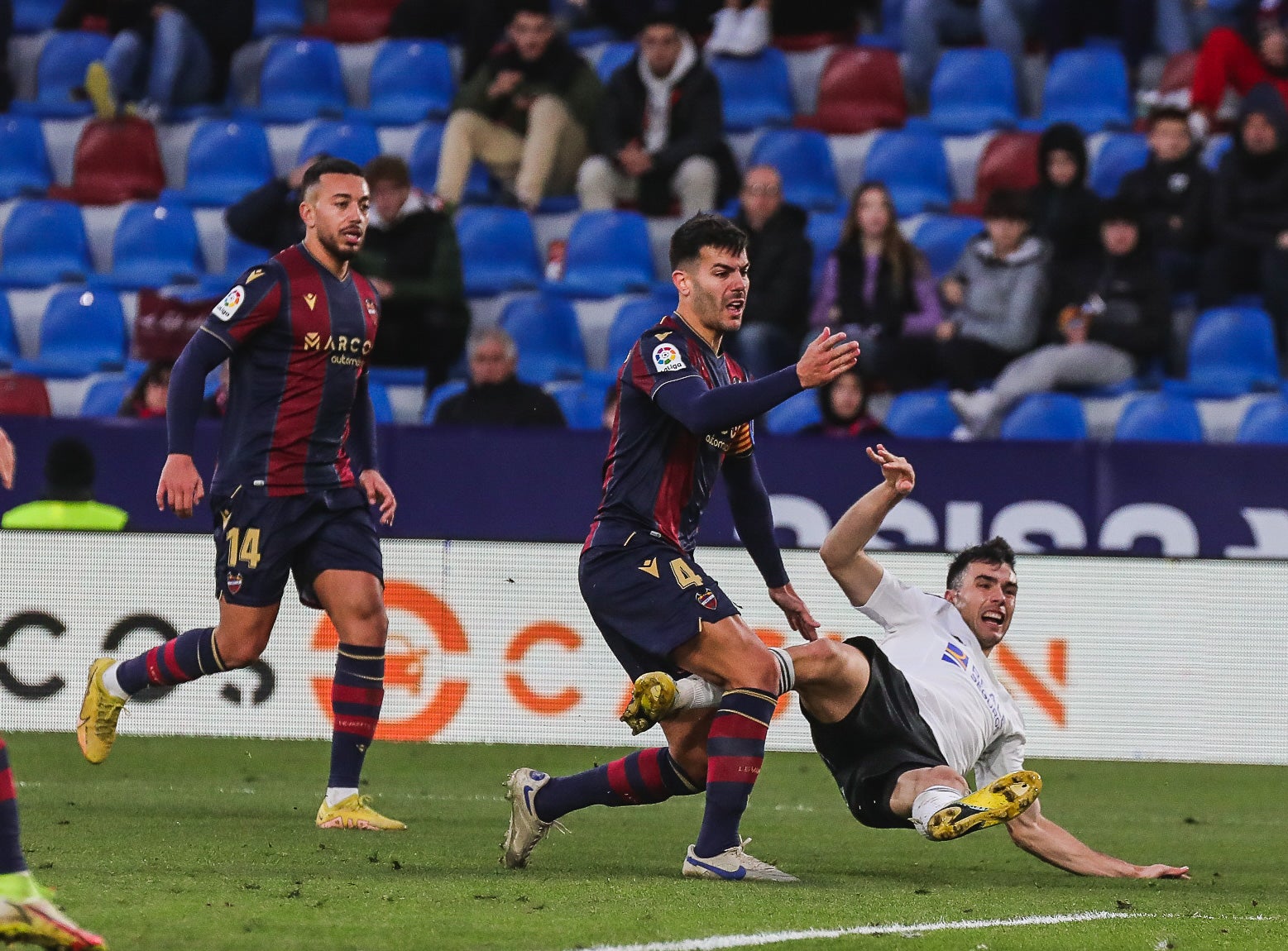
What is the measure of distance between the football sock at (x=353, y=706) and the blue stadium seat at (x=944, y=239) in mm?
6750

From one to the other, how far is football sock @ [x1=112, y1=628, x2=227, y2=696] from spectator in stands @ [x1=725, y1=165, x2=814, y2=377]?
5.41 meters

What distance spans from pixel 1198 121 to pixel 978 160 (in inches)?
58.4

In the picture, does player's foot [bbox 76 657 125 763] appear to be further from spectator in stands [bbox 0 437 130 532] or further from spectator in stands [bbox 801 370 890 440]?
spectator in stands [bbox 801 370 890 440]

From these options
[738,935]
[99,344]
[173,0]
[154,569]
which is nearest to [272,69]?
[173,0]

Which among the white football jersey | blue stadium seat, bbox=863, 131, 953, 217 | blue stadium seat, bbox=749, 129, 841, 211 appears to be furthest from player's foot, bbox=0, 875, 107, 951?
blue stadium seat, bbox=863, 131, 953, 217

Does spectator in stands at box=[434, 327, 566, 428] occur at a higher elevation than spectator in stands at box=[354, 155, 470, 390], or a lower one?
lower

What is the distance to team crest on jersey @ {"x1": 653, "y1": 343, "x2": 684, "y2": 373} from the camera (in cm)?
533

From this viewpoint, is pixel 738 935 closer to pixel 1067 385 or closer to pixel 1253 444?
pixel 1253 444

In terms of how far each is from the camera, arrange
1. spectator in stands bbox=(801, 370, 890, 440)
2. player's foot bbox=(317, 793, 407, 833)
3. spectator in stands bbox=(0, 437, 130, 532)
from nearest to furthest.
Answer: player's foot bbox=(317, 793, 407, 833) → spectator in stands bbox=(0, 437, 130, 532) → spectator in stands bbox=(801, 370, 890, 440)

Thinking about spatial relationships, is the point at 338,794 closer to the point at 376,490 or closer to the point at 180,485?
the point at 376,490

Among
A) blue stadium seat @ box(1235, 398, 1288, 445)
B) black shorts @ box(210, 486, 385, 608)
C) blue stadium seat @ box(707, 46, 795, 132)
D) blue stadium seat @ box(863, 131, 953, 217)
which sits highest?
blue stadium seat @ box(707, 46, 795, 132)

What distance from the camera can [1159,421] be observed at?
36.9 feet

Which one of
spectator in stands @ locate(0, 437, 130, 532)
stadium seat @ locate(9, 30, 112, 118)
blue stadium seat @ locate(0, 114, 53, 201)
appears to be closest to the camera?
spectator in stands @ locate(0, 437, 130, 532)

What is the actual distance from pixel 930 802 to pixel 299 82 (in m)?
10.4
